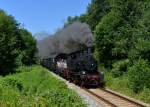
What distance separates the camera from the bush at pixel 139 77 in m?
28.9

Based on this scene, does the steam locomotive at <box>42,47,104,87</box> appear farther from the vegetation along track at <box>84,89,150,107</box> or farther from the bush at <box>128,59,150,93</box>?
the bush at <box>128,59,150,93</box>

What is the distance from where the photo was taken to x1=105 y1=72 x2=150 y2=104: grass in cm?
2656

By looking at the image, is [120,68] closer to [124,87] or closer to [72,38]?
[124,87]

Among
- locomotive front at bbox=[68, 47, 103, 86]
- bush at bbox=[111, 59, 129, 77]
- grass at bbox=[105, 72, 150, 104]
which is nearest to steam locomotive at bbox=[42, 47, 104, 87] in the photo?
locomotive front at bbox=[68, 47, 103, 86]

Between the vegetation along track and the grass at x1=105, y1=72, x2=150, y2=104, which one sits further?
the grass at x1=105, y1=72, x2=150, y2=104

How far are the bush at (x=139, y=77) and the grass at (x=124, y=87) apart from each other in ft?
1.55

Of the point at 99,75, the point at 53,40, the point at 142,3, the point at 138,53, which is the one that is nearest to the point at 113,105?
the point at 138,53

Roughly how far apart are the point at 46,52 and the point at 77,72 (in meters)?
23.9

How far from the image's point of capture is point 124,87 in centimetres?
3241

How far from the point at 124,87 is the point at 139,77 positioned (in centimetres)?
316

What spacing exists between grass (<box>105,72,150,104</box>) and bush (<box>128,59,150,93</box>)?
1.55ft

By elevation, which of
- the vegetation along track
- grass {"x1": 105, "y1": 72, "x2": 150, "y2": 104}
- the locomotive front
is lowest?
the vegetation along track

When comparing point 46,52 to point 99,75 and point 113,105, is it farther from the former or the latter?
point 113,105

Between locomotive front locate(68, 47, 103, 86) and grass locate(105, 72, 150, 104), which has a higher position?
locomotive front locate(68, 47, 103, 86)
